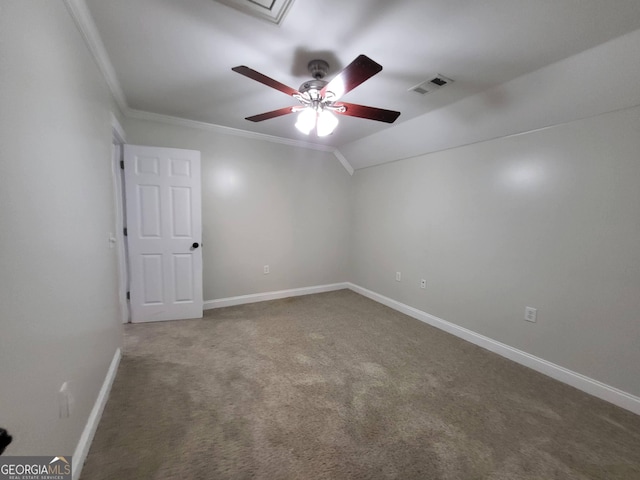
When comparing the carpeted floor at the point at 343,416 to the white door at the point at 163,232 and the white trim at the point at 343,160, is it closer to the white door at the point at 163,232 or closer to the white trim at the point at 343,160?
the white door at the point at 163,232

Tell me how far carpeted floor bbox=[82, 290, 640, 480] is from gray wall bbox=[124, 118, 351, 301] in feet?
3.94

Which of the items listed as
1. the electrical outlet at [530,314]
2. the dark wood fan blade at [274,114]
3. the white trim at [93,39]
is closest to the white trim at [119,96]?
the white trim at [93,39]

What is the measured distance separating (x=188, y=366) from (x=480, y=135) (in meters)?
3.54

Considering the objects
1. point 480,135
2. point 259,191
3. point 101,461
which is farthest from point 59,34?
point 480,135

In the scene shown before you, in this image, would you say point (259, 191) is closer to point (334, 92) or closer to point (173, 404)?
point (334, 92)

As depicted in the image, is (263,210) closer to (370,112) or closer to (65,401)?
(370,112)

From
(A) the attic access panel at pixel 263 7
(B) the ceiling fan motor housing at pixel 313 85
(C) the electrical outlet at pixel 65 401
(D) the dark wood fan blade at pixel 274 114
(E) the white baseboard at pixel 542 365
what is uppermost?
(A) the attic access panel at pixel 263 7

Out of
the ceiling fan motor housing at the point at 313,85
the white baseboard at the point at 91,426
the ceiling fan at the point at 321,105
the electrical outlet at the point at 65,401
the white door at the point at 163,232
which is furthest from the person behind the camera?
the white door at the point at 163,232

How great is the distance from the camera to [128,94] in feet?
7.98

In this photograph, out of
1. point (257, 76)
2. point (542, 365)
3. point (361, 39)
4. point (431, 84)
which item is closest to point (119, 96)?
point (257, 76)

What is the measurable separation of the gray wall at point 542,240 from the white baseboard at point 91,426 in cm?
322

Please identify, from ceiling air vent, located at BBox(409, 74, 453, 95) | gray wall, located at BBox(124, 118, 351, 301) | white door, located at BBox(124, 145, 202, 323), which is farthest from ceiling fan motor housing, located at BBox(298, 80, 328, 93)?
gray wall, located at BBox(124, 118, 351, 301)

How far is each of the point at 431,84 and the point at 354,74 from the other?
109 centimetres

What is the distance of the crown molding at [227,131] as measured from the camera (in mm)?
2897
